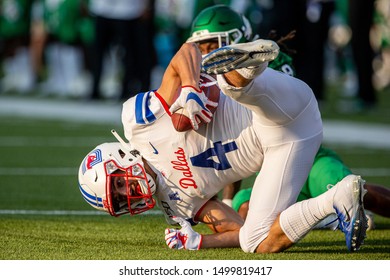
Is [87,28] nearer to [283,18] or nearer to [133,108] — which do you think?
[283,18]

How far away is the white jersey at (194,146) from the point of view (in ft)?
14.3

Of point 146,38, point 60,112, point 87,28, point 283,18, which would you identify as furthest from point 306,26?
point 87,28

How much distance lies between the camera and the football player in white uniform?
4.14 meters

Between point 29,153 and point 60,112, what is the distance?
4.18 metres

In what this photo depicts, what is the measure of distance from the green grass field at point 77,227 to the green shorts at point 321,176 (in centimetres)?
23

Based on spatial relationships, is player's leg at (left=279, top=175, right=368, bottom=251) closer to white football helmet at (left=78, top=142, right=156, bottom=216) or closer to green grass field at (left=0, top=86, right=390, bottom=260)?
green grass field at (left=0, top=86, right=390, bottom=260)

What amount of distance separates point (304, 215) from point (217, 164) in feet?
1.54

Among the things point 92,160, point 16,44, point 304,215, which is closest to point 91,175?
point 92,160

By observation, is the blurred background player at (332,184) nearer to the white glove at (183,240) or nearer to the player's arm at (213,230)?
the player's arm at (213,230)

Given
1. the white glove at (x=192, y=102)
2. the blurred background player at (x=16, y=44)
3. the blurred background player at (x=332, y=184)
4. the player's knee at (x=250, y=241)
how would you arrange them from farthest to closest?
the blurred background player at (x=16, y=44)
the blurred background player at (x=332, y=184)
the player's knee at (x=250, y=241)
the white glove at (x=192, y=102)

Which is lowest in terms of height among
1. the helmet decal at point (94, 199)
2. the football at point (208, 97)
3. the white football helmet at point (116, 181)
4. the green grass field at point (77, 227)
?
the green grass field at point (77, 227)

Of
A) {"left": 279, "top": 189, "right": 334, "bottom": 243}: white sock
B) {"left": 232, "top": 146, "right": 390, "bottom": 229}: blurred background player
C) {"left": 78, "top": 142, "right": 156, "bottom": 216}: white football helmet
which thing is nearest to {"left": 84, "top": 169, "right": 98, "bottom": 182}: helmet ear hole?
{"left": 78, "top": 142, "right": 156, "bottom": 216}: white football helmet

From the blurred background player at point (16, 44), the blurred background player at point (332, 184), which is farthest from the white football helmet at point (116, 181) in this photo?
the blurred background player at point (16, 44)

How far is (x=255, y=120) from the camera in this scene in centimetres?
422
